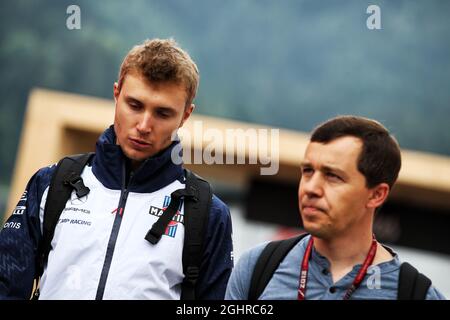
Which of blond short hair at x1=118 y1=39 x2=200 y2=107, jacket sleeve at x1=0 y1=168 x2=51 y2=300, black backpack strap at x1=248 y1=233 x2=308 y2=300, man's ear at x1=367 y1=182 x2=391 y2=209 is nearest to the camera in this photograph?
black backpack strap at x1=248 y1=233 x2=308 y2=300

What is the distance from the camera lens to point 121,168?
4.16m

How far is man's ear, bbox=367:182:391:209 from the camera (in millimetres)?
3857

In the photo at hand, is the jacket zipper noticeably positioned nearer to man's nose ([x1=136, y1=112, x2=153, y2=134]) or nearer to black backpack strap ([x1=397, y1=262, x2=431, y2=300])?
man's nose ([x1=136, y1=112, x2=153, y2=134])

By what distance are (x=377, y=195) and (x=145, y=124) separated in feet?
3.86

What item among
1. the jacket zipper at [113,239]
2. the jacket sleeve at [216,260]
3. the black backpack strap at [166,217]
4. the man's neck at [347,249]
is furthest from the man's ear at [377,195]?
the jacket zipper at [113,239]

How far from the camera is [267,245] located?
155 inches

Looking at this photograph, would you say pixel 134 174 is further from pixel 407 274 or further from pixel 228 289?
pixel 407 274

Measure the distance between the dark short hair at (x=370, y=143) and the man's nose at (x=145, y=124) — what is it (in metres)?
0.81

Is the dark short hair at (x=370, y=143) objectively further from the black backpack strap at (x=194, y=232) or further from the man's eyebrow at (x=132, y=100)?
the man's eyebrow at (x=132, y=100)

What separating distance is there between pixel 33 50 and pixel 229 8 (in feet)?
138

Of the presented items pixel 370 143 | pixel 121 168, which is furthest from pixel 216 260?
pixel 370 143

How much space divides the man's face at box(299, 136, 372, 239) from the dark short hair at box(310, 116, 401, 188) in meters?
0.03

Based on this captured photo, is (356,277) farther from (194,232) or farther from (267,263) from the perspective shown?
(194,232)

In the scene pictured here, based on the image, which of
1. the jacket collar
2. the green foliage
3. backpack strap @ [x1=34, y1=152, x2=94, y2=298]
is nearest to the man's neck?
the jacket collar
